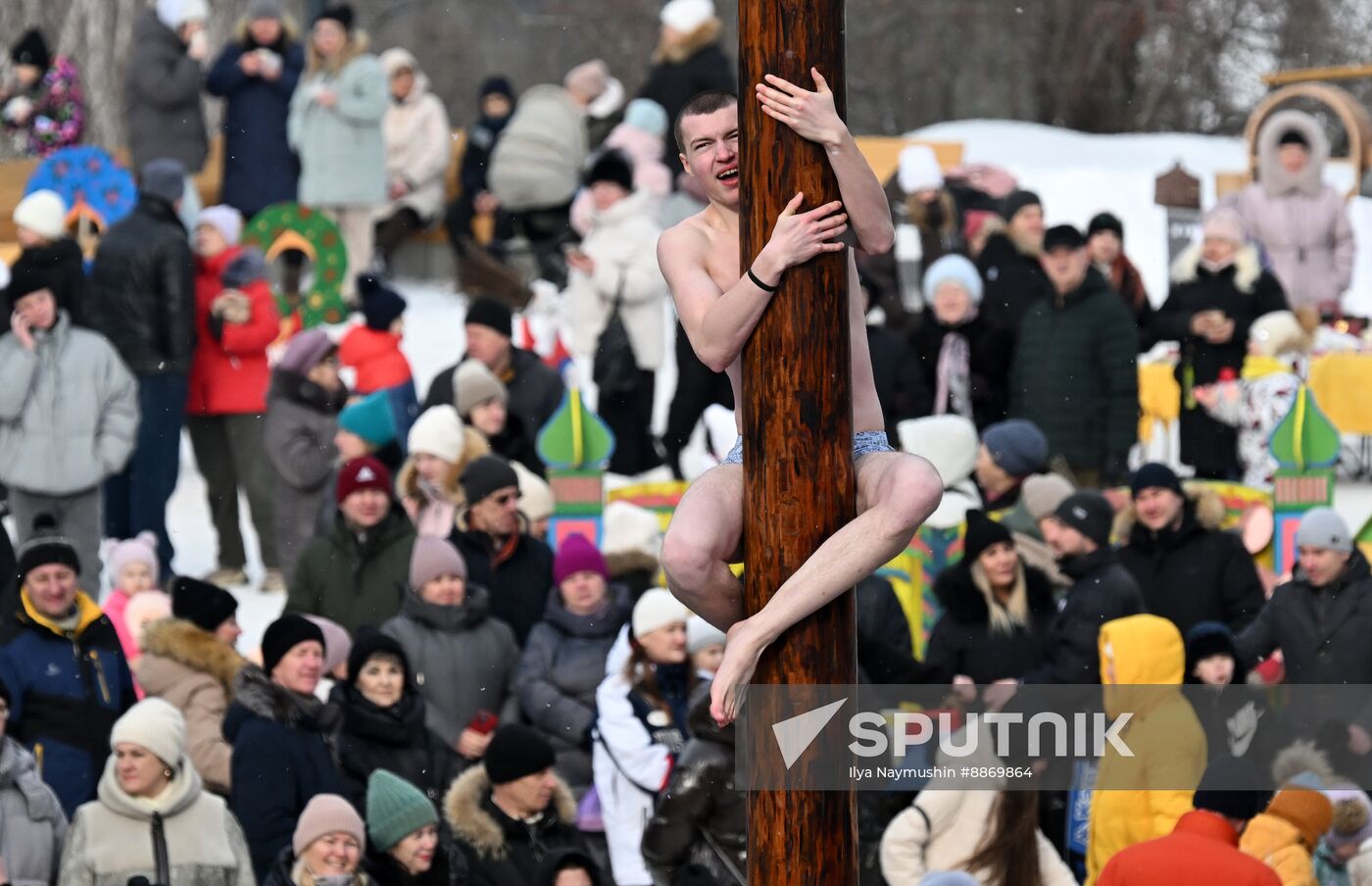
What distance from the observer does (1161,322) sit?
1319 cm

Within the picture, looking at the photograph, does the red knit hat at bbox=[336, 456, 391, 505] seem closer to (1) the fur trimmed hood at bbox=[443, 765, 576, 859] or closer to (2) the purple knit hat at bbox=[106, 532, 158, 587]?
(2) the purple knit hat at bbox=[106, 532, 158, 587]

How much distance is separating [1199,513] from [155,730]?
4084mm

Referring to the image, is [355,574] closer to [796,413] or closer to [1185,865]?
[1185,865]

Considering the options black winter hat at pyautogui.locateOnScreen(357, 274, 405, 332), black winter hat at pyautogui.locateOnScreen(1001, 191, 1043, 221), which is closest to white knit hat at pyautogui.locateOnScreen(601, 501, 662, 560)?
black winter hat at pyautogui.locateOnScreen(357, 274, 405, 332)

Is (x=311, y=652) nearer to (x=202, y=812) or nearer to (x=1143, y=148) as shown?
(x=202, y=812)

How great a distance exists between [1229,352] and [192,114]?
266 inches

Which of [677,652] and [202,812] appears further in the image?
[677,652]

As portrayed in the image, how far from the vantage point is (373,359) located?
1196 centimetres

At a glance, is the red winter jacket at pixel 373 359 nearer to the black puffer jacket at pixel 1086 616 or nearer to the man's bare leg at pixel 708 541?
the black puffer jacket at pixel 1086 616

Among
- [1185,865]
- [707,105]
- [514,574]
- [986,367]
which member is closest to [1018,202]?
[986,367]

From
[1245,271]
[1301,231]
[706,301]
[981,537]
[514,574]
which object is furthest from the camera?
[1301,231]

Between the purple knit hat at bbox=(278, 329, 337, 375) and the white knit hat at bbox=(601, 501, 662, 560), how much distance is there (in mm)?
1900

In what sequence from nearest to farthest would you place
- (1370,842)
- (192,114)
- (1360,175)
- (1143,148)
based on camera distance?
(1370,842) → (192,114) → (1360,175) → (1143,148)

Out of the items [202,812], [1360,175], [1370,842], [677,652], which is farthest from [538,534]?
[1360,175]
